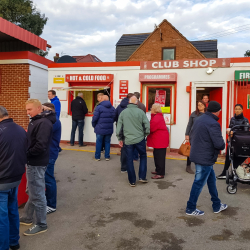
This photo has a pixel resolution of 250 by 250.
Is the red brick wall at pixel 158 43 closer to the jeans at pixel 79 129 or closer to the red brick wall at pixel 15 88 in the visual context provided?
the red brick wall at pixel 15 88

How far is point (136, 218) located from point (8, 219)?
1820 mm

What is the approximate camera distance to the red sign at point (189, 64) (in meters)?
8.45

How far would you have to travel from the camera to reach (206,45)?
1270 inches

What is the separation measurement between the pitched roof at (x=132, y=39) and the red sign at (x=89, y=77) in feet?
81.1

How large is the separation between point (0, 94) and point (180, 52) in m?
22.6

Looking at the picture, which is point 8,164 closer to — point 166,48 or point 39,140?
point 39,140

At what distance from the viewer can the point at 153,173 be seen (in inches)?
244

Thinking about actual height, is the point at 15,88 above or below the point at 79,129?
above

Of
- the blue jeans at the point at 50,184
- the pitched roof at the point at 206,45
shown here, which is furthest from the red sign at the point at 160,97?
the pitched roof at the point at 206,45

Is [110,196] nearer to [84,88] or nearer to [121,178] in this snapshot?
[121,178]

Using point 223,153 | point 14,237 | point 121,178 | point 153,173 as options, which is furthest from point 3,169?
point 223,153

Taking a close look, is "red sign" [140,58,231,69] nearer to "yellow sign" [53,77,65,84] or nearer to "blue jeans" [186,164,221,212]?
"yellow sign" [53,77,65,84]

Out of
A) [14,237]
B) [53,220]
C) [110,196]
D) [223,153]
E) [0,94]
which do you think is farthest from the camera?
[0,94]

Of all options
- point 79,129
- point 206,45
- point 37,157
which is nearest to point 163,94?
point 79,129
